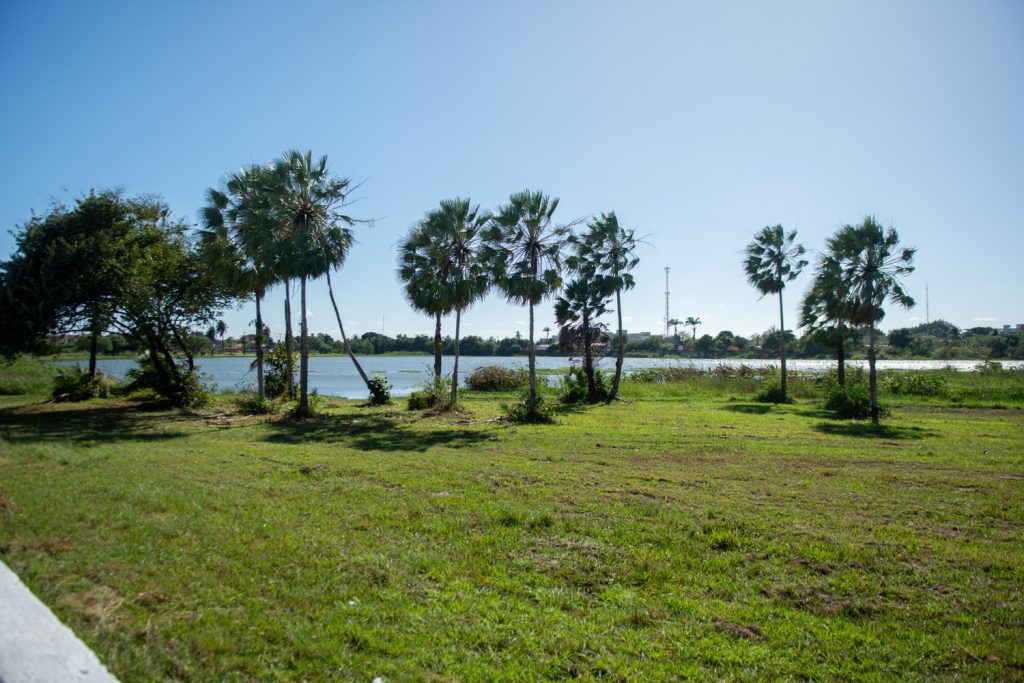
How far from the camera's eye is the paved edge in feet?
7.61

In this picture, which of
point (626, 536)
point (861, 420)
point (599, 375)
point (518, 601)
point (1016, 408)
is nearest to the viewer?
point (518, 601)

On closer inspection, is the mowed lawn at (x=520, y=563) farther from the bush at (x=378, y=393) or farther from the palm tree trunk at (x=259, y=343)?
the bush at (x=378, y=393)

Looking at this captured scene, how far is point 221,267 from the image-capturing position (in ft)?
63.4

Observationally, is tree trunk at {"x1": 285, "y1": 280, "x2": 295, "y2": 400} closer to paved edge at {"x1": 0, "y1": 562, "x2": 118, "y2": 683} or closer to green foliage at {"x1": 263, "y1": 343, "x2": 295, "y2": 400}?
green foliage at {"x1": 263, "y1": 343, "x2": 295, "y2": 400}

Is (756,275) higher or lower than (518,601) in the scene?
higher

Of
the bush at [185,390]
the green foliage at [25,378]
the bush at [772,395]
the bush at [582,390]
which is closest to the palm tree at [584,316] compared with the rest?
the bush at [582,390]

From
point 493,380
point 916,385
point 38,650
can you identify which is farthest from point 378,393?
point 916,385

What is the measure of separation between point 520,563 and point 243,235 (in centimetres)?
1751

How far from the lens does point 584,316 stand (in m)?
28.3

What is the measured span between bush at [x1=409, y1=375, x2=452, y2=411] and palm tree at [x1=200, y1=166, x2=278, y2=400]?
5679 mm

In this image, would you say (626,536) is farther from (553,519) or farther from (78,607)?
(78,607)

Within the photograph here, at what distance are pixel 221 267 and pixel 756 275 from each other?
1050 inches

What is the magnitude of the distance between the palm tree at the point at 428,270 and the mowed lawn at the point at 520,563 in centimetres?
1107

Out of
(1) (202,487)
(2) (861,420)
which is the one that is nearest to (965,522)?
(1) (202,487)
